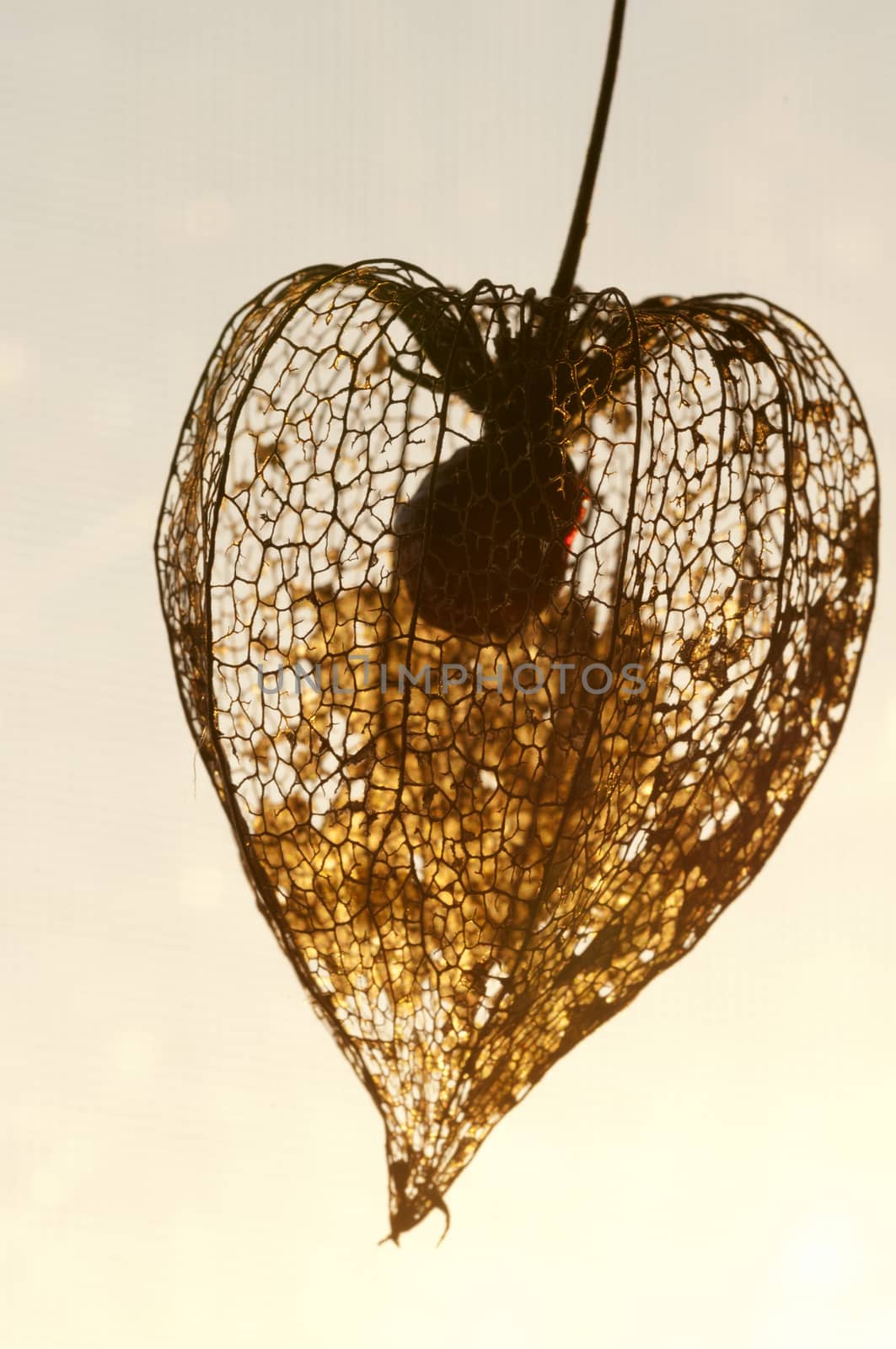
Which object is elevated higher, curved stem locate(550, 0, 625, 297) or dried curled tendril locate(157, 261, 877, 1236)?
curved stem locate(550, 0, 625, 297)

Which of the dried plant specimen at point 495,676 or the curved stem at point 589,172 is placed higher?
the curved stem at point 589,172

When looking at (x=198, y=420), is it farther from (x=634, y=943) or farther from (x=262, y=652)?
(x=634, y=943)

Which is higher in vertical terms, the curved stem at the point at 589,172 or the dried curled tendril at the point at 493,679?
the curved stem at the point at 589,172

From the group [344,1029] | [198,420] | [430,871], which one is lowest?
[344,1029]

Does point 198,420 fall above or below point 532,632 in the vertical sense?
→ above

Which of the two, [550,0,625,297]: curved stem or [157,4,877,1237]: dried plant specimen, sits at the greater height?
[550,0,625,297]: curved stem

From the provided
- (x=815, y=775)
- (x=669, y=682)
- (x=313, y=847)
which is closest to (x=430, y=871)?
(x=313, y=847)

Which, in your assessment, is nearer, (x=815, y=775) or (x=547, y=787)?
(x=547, y=787)
